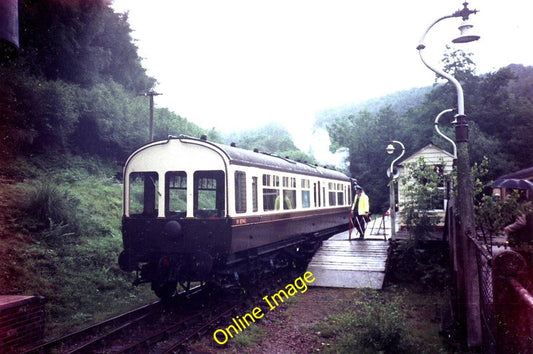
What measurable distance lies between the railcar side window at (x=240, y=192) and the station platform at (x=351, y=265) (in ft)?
9.48

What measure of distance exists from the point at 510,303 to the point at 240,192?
5.44 m

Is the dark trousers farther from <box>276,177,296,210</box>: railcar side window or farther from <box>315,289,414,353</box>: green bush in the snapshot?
<box>315,289,414,353</box>: green bush

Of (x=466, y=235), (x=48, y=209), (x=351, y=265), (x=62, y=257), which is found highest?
(x=48, y=209)

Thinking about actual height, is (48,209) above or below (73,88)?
Result: below

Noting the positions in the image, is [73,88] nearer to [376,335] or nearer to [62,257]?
[62,257]

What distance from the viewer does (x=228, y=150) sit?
26.5ft

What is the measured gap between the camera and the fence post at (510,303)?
10.5ft

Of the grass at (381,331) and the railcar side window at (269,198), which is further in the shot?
the railcar side window at (269,198)

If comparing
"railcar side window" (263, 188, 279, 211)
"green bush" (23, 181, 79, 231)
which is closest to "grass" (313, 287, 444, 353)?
"railcar side window" (263, 188, 279, 211)

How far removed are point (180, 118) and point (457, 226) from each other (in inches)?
956

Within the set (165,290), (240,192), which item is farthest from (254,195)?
(165,290)

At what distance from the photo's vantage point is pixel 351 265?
400 inches

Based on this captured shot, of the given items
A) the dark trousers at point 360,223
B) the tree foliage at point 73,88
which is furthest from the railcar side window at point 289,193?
the tree foliage at point 73,88

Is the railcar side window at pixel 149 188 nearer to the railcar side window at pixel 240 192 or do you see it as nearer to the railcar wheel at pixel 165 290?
the railcar wheel at pixel 165 290
